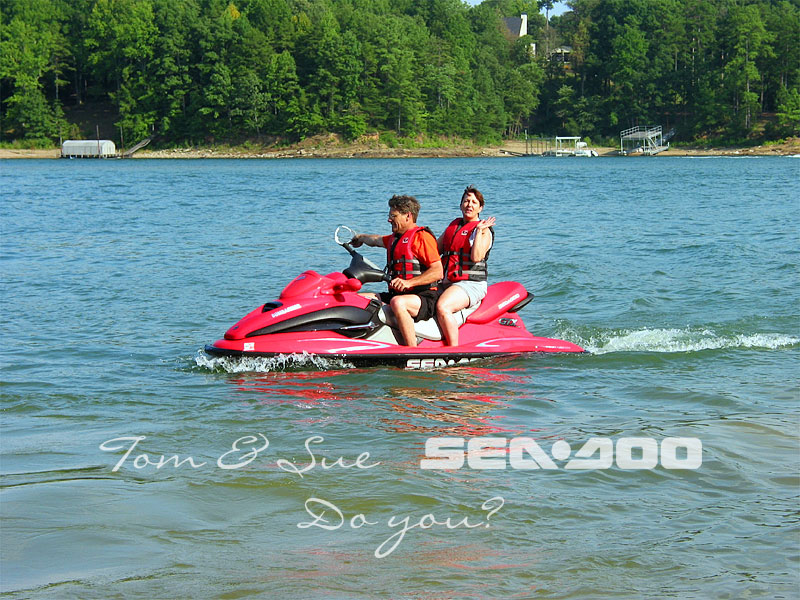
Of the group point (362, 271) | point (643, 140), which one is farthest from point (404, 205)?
point (643, 140)

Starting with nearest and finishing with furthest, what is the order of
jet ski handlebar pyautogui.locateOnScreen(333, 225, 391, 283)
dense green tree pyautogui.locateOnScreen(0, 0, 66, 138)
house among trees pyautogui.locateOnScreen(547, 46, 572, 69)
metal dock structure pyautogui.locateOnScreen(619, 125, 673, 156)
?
1. jet ski handlebar pyautogui.locateOnScreen(333, 225, 391, 283)
2. metal dock structure pyautogui.locateOnScreen(619, 125, 673, 156)
3. dense green tree pyautogui.locateOnScreen(0, 0, 66, 138)
4. house among trees pyautogui.locateOnScreen(547, 46, 572, 69)

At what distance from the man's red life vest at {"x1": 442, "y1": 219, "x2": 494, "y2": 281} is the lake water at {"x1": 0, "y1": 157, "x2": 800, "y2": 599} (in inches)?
32.0

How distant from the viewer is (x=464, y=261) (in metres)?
7.94

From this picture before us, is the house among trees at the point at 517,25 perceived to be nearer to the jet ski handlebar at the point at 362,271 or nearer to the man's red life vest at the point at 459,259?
the man's red life vest at the point at 459,259

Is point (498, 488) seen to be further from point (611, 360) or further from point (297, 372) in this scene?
point (611, 360)

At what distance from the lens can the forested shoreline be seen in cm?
8519

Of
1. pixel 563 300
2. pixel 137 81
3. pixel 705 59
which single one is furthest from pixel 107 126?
pixel 563 300

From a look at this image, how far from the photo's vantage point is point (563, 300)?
38.8ft

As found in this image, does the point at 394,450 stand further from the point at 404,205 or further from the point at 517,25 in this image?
the point at 517,25

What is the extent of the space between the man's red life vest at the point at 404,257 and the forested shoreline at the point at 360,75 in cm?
7814

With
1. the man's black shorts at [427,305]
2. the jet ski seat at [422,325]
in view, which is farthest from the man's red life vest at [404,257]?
the jet ski seat at [422,325]

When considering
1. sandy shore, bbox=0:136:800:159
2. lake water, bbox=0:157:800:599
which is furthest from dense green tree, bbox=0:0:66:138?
lake water, bbox=0:157:800:599

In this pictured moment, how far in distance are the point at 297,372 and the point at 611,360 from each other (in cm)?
281

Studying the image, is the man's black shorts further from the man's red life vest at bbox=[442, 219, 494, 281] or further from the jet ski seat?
the man's red life vest at bbox=[442, 219, 494, 281]
